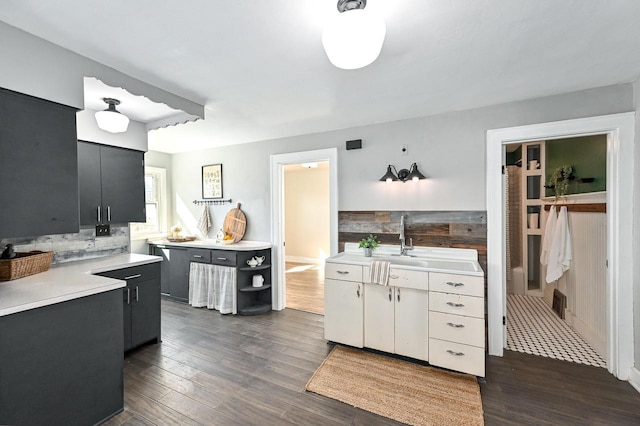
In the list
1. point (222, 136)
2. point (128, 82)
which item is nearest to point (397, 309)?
point (128, 82)

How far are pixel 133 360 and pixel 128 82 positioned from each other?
7.99 ft

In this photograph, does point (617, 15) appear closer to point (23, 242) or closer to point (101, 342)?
point (101, 342)

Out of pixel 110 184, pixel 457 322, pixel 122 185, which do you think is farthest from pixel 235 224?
pixel 457 322

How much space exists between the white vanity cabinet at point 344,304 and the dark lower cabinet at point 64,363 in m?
1.75

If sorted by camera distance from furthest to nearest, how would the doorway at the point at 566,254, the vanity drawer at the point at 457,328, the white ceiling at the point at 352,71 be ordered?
the doorway at the point at 566,254, the vanity drawer at the point at 457,328, the white ceiling at the point at 352,71

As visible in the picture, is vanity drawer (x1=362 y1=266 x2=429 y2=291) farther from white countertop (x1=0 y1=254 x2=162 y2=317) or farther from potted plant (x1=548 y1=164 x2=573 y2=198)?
potted plant (x1=548 y1=164 x2=573 y2=198)

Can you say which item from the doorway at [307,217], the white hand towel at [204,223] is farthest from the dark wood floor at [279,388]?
the doorway at [307,217]

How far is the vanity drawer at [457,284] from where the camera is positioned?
2264mm

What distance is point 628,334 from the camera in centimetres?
227

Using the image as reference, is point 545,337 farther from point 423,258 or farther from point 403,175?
point 403,175

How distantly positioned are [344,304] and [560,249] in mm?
2718

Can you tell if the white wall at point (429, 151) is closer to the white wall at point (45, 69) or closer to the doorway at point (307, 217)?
the white wall at point (45, 69)

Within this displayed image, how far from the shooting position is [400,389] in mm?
2164

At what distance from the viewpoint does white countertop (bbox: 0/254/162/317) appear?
1.53m
